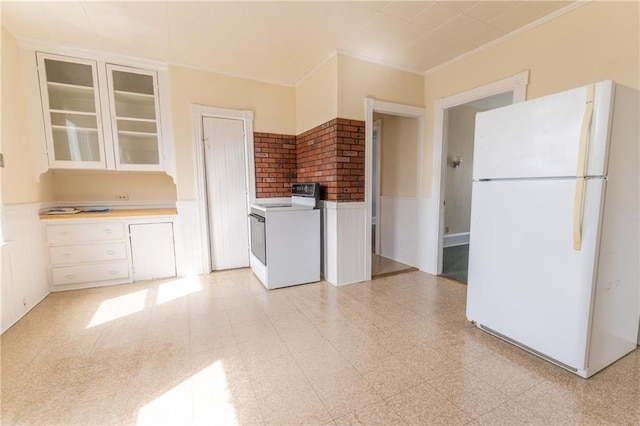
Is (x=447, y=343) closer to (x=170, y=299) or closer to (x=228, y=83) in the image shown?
(x=170, y=299)

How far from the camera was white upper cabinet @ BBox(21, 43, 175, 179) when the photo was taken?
2.99m

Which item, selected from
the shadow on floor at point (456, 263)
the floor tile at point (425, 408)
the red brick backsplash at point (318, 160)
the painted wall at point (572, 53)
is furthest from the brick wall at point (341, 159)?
the floor tile at point (425, 408)

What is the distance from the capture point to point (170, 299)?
9.64 feet

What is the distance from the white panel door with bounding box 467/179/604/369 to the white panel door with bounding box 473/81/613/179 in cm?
9

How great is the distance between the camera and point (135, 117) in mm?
3414

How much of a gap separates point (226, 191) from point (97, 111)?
1.70 meters

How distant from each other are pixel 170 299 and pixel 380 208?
3.31 meters

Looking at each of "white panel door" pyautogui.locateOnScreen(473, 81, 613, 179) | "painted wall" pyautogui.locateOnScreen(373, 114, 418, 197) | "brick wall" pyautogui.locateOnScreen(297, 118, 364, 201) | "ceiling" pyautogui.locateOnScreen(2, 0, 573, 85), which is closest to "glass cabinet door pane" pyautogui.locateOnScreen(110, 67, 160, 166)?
"ceiling" pyautogui.locateOnScreen(2, 0, 573, 85)

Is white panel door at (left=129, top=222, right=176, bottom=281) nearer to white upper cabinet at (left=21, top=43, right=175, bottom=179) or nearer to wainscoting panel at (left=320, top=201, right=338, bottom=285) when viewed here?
white upper cabinet at (left=21, top=43, right=175, bottom=179)

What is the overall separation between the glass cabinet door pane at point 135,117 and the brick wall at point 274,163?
4.27 feet

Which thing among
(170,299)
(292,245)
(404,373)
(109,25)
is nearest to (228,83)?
(109,25)

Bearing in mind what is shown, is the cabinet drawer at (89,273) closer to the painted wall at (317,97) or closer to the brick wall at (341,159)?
the brick wall at (341,159)

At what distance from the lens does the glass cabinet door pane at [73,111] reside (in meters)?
3.05

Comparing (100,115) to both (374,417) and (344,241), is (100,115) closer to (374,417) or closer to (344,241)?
(344,241)
